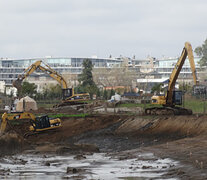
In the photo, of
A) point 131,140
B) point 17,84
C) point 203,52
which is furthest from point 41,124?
point 203,52

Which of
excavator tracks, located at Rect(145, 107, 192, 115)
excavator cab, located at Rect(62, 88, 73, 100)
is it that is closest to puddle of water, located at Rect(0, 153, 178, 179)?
excavator tracks, located at Rect(145, 107, 192, 115)

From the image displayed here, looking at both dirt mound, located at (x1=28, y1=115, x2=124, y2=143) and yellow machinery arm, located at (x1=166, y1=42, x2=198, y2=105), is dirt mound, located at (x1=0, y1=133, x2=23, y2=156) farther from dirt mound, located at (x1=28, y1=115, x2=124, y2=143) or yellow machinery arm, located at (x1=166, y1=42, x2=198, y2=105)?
yellow machinery arm, located at (x1=166, y1=42, x2=198, y2=105)

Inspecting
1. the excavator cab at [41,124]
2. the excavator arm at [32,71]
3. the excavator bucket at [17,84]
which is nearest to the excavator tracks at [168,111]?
the excavator cab at [41,124]

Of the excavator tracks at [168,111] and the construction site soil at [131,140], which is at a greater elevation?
the excavator tracks at [168,111]

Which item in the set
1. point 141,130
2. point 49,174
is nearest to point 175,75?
point 141,130

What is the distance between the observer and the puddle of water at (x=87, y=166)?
71.4 ft

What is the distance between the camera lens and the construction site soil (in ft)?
79.4

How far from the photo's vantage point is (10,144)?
112 feet

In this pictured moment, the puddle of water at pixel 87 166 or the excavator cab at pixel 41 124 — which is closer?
the puddle of water at pixel 87 166

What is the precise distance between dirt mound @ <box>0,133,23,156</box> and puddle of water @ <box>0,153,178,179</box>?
3.17 metres

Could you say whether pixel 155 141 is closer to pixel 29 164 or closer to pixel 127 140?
pixel 127 140

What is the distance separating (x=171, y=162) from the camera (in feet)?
78.0

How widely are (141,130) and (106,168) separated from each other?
715 inches

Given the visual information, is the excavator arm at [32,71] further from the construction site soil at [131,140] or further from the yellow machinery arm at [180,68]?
the yellow machinery arm at [180,68]
